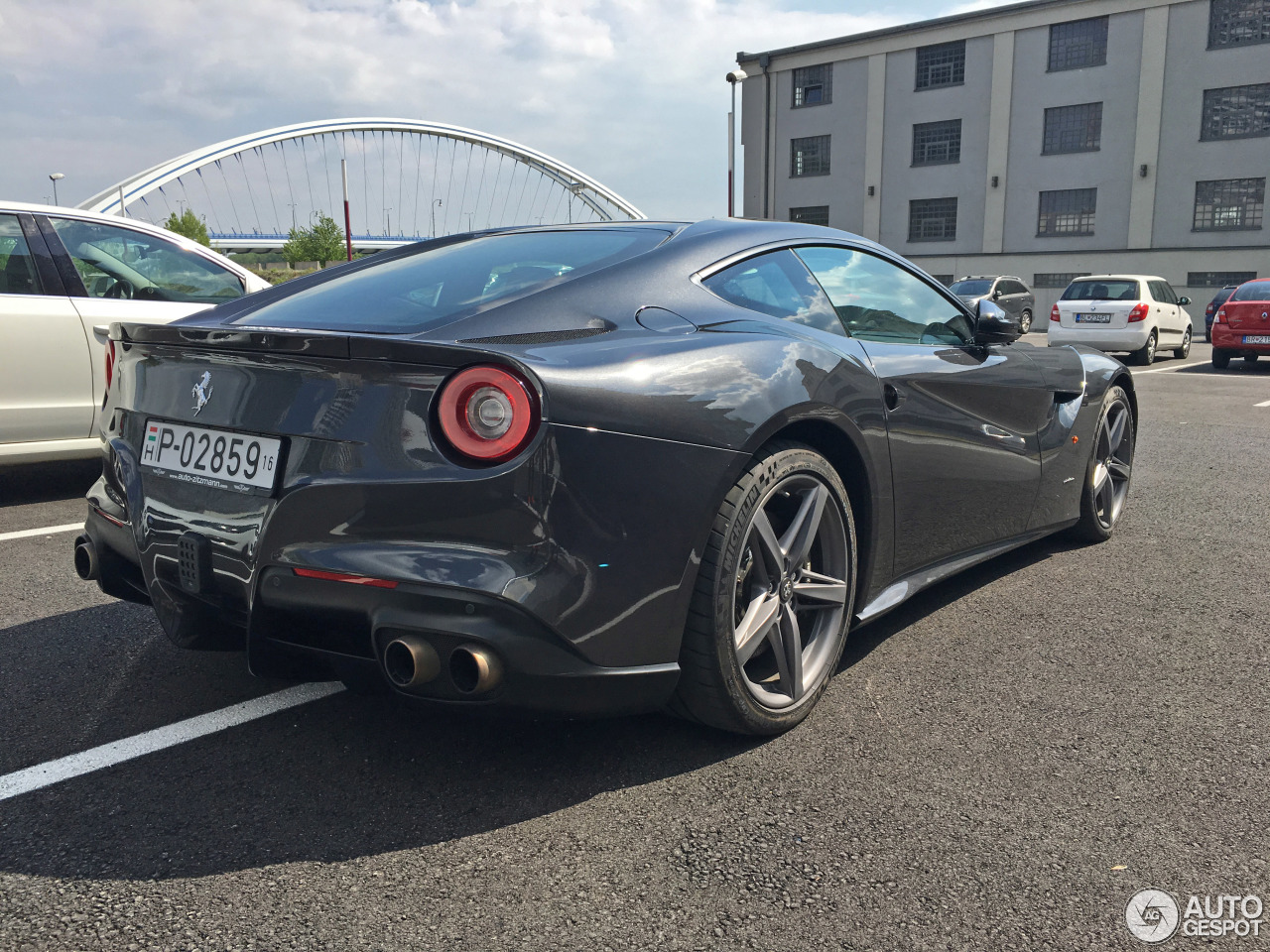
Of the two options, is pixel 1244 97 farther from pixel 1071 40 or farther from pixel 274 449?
pixel 274 449

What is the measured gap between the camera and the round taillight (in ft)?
6.86

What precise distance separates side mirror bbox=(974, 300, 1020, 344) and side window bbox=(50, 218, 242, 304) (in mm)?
4453

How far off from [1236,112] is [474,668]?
41.2 m

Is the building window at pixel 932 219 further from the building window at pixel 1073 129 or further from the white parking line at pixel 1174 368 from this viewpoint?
the white parking line at pixel 1174 368

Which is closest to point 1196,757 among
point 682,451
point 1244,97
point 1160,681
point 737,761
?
point 1160,681

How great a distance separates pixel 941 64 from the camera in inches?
1640

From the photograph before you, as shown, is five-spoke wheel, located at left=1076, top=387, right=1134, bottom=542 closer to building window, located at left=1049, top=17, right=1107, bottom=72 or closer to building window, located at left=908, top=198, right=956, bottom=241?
building window, located at left=1049, top=17, right=1107, bottom=72

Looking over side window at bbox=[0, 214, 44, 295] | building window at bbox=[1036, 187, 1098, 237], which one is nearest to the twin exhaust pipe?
side window at bbox=[0, 214, 44, 295]

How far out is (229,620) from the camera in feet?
7.87

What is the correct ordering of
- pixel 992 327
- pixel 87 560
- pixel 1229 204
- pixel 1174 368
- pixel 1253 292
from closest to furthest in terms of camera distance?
pixel 87 560
pixel 992 327
pixel 1253 292
pixel 1174 368
pixel 1229 204

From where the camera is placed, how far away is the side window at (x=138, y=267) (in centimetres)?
570

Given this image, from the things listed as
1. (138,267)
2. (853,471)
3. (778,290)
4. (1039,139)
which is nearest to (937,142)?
(1039,139)

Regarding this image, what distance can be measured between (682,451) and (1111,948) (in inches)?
49.0

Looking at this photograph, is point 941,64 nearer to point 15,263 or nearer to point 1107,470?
point 1107,470
